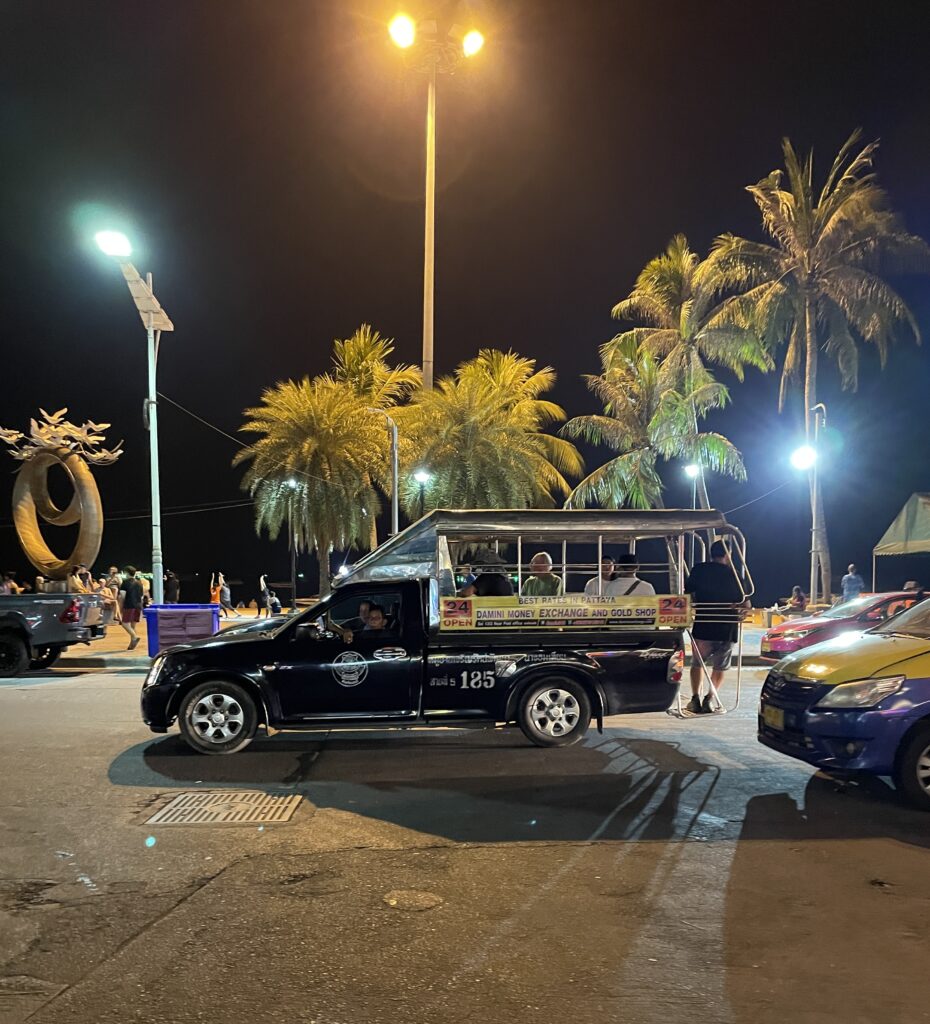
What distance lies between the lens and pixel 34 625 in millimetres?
13367

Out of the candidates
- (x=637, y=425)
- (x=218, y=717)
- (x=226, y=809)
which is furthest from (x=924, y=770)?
(x=637, y=425)

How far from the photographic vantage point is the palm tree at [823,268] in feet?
80.8

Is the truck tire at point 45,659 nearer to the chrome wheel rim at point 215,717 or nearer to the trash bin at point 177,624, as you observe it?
the trash bin at point 177,624

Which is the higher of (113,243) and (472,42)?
(472,42)

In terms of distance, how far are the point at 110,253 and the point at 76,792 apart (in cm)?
1028

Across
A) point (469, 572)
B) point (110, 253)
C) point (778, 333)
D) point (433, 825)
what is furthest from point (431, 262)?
point (433, 825)

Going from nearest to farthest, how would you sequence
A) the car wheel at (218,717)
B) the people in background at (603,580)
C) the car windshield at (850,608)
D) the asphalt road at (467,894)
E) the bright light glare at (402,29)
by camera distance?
the asphalt road at (467,894), the car wheel at (218,717), the people in background at (603,580), the car windshield at (850,608), the bright light glare at (402,29)

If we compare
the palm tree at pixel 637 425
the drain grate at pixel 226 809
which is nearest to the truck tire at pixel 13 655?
the drain grate at pixel 226 809

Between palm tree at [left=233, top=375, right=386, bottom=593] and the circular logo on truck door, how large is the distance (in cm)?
1953

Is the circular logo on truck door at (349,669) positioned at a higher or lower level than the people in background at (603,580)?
lower

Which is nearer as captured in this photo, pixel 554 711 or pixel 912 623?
pixel 912 623

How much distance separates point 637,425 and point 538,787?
85.5 ft

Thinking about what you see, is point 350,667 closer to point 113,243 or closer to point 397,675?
point 397,675

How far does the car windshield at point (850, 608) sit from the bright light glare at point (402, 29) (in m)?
22.2
